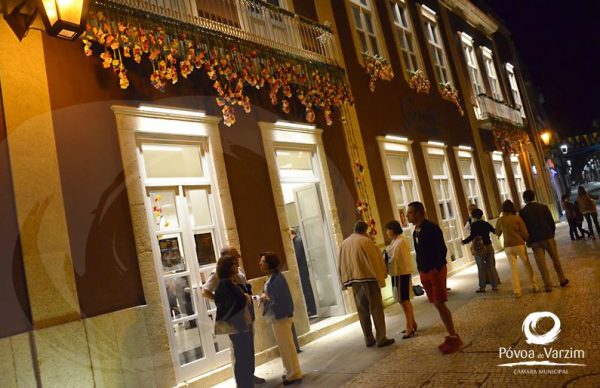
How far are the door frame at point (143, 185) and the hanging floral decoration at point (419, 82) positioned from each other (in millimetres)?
7785

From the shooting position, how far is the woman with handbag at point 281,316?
532 centimetres

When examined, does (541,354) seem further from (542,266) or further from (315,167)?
(315,167)

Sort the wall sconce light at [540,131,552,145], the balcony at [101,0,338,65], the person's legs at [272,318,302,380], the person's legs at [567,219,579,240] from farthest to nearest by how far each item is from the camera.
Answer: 1. the wall sconce light at [540,131,552,145]
2. the person's legs at [567,219,579,240]
3. the balcony at [101,0,338,65]
4. the person's legs at [272,318,302,380]

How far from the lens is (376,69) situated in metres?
11.2

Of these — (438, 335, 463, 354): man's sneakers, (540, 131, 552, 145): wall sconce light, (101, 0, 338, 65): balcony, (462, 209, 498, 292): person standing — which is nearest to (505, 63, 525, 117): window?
(540, 131, 552, 145): wall sconce light

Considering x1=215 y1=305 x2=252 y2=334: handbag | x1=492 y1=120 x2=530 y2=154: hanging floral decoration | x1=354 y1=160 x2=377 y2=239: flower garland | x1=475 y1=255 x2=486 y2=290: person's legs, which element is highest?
x1=492 y1=120 x2=530 y2=154: hanging floral decoration

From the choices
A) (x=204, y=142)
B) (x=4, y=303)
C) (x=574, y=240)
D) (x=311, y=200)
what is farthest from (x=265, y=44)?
(x=574, y=240)

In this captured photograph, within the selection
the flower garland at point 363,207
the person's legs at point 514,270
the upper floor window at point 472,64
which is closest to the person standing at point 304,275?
the flower garland at point 363,207

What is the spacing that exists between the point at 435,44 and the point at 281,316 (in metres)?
12.5

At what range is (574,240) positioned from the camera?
44.9ft

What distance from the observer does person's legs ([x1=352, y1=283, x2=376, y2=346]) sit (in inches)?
244

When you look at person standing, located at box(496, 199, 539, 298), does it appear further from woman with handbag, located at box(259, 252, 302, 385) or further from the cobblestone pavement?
woman with handbag, located at box(259, 252, 302, 385)

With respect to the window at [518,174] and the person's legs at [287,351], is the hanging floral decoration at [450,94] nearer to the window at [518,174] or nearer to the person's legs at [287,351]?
the window at [518,174]

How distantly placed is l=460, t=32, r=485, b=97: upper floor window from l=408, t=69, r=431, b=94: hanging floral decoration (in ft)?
14.4
